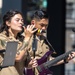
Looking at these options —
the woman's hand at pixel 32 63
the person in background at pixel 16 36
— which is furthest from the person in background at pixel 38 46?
the person in background at pixel 16 36

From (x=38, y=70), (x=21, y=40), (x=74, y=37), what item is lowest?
(x=74, y=37)

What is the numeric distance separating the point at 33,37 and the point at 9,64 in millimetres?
543

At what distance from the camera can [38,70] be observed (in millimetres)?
5406

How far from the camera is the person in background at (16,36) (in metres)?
5.03

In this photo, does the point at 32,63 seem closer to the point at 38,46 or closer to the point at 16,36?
the point at 16,36

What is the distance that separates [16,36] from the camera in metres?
5.34

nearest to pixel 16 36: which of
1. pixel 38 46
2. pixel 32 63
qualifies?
pixel 32 63

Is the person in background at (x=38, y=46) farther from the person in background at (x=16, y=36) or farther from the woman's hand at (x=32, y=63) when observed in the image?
the person in background at (x=16, y=36)

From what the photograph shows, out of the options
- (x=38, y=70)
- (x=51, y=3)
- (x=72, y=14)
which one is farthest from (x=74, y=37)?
(x=38, y=70)

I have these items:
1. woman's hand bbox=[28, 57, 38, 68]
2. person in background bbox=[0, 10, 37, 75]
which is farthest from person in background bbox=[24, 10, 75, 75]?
person in background bbox=[0, 10, 37, 75]

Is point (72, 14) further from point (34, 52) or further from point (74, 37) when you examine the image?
point (34, 52)

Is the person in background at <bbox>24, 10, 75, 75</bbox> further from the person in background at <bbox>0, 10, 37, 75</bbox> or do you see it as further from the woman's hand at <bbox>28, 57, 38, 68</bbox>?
the person in background at <bbox>0, 10, 37, 75</bbox>

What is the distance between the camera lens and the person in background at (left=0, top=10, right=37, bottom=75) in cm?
503

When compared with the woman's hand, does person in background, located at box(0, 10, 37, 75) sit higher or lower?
higher
